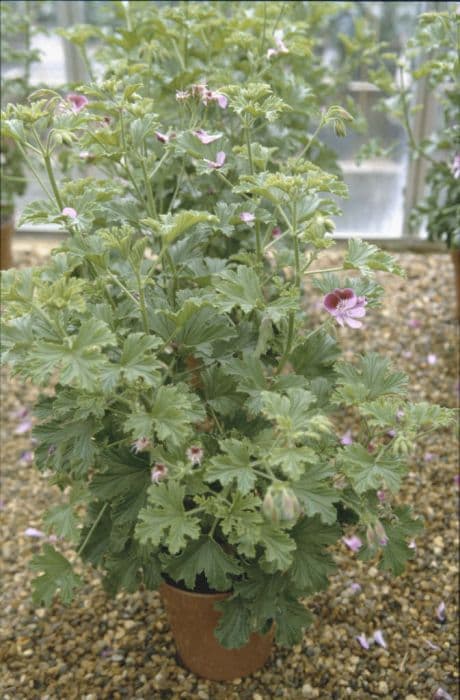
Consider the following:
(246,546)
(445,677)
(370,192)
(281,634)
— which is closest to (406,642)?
(445,677)

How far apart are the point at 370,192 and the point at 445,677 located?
2.28 m

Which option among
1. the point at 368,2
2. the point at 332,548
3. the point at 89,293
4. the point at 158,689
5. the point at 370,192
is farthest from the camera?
the point at 370,192

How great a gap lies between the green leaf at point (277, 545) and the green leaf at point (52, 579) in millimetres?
383

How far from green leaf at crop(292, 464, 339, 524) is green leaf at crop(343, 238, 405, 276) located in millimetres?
340

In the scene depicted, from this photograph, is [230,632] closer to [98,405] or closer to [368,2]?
[98,405]

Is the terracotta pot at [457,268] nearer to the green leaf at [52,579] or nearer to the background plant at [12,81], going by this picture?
the background plant at [12,81]

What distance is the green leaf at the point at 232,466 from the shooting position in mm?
1142

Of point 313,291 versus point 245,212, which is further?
point 313,291

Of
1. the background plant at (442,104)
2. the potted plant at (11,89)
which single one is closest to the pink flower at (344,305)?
the background plant at (442,104)

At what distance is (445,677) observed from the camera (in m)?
1.69

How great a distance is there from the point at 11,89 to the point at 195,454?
2168mm

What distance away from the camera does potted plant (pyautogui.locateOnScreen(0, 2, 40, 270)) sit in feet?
9.35

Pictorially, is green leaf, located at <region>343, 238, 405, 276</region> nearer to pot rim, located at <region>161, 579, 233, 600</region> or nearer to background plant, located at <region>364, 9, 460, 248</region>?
pot rim, located at <region>161, 579, 233, 600</region>

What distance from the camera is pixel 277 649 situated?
173 cm
